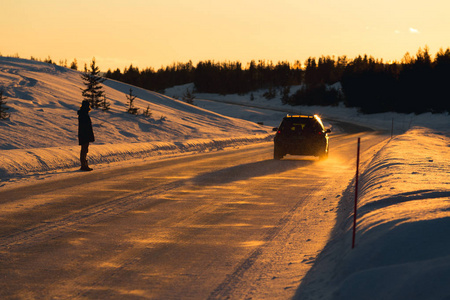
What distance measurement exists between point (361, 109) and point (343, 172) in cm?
6873

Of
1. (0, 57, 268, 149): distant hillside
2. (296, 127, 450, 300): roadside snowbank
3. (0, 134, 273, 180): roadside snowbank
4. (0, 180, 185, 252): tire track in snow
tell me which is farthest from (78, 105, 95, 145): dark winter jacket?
(296, 127, 450, 300): roadside snowbank

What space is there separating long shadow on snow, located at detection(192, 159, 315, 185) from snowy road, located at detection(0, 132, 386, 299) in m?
0.15

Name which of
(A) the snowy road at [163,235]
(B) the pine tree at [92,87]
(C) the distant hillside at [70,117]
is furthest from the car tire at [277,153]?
(B) the pine tree at [92,87]

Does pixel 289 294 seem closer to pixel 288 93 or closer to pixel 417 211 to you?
pixel 417 211

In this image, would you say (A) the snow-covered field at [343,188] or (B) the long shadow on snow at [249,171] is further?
(B) the long shadow on snow at [249,171]

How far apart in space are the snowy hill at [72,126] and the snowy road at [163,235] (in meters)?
4.89

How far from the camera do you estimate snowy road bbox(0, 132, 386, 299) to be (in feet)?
19.4

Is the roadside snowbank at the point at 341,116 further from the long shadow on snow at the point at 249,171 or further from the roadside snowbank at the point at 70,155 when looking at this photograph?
the long shadow on snow at the point at 249,171

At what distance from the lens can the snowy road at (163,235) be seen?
19.4 feet

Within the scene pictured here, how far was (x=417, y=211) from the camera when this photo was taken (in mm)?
7777

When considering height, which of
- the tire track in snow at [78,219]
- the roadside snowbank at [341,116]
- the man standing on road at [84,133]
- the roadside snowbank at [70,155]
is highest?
the man standing on road at [84,133]

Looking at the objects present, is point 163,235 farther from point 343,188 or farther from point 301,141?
point 301,141

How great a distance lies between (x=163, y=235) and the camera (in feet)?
27.2

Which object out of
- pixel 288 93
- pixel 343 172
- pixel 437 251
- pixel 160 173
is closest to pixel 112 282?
pixel 437 251
